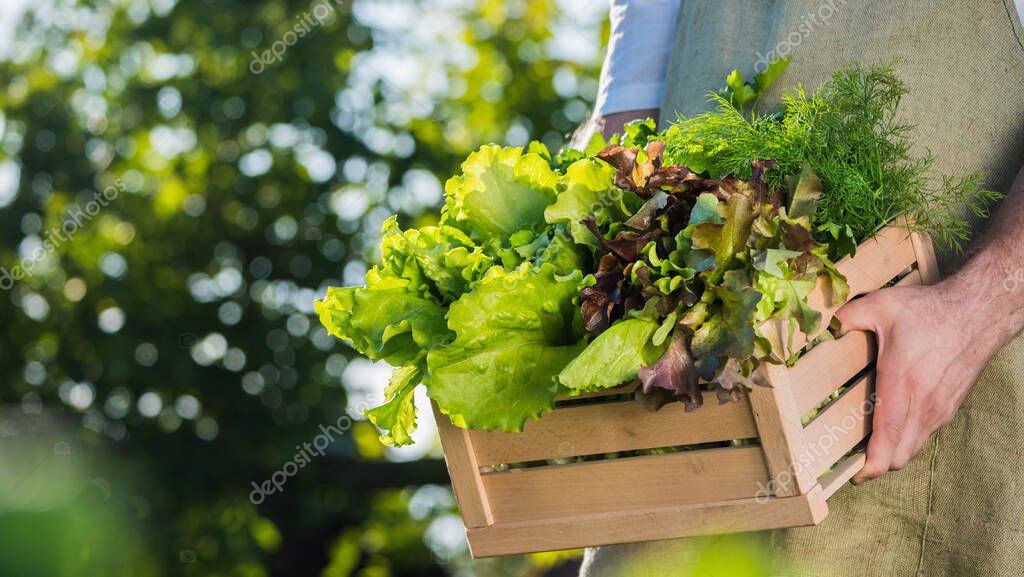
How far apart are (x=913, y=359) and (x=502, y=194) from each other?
72 cm

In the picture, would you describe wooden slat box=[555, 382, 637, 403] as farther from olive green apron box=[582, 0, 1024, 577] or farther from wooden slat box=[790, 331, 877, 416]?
olive green apron box=[582, 0, 1024, 577]

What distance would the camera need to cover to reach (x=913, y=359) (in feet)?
5.48

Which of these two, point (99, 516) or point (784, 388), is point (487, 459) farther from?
point (99, 516)

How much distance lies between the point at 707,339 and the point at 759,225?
18 cm

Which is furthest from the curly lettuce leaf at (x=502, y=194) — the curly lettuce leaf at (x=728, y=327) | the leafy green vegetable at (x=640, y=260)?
the curly lettuce leaf at (x=728, y=327)

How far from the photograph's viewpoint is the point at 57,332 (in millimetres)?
5121

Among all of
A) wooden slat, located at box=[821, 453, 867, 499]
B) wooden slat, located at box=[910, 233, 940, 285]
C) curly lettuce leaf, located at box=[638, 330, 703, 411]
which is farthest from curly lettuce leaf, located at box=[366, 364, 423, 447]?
wooden slat, located at box=[910, 233, 940, 285]

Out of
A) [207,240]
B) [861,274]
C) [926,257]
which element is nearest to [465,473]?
[861,274]

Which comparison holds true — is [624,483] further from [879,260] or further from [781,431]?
[879,260]

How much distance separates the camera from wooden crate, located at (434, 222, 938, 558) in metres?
1.51

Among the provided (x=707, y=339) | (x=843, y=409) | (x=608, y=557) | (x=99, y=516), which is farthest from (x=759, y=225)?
(x=99, y=516)

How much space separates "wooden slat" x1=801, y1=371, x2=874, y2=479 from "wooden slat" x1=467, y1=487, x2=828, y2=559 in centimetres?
6

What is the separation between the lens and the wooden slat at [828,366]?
155 centimetres

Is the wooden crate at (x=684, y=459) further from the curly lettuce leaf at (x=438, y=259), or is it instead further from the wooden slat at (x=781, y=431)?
the curly lettuce leaf at (x=438, y=259)
